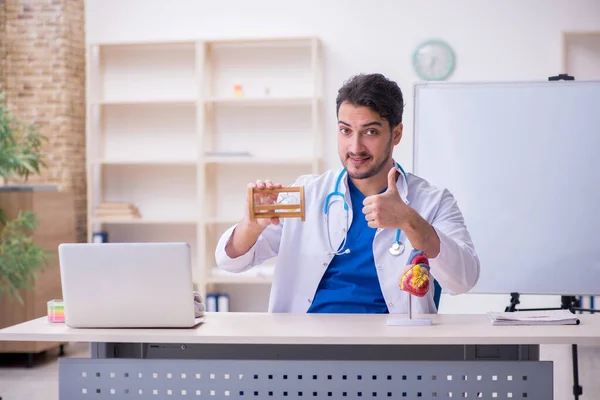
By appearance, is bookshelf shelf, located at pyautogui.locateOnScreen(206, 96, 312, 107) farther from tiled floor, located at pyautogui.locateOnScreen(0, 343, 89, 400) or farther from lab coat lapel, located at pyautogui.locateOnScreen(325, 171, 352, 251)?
lab coat lapel, located at pyautogui.locateOnScreen(325, 171, 352, 251)

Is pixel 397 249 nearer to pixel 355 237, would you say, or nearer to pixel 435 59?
pixel 355 237

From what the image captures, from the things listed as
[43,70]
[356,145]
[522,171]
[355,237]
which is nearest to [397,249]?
[355,237]

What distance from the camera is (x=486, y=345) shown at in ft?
6.66

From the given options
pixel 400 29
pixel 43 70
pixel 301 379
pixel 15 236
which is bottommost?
pixel 301 379

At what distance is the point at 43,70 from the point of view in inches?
226

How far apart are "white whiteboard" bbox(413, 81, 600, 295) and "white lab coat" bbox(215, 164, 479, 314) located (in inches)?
47.8

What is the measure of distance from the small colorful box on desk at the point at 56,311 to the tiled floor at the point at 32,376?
2.20 metres

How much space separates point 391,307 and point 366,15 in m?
3.82

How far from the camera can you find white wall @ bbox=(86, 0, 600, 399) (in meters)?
5.66

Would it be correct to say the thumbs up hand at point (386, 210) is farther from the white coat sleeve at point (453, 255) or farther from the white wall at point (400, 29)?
the white wall at point (400, 29)

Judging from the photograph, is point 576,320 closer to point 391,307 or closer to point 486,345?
point 486,345

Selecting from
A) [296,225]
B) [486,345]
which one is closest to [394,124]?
[296,225]

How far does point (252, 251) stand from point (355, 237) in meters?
0.36

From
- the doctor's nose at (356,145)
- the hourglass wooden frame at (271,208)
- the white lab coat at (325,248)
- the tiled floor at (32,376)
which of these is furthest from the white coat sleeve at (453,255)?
the tiled floor at (32,376)
